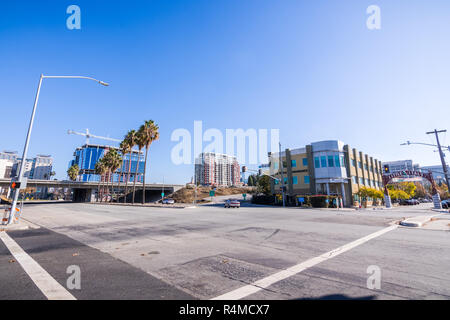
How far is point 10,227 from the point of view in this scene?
11.2 metres

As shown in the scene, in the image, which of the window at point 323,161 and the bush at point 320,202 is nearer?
the bush at point 320,202

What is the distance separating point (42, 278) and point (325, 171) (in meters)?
45.1

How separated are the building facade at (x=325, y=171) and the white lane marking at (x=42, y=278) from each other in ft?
132

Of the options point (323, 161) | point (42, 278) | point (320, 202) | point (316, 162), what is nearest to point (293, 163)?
point (316, 162)

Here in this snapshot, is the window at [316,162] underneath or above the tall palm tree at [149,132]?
underneath

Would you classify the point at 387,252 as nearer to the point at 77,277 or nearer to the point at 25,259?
the point at 77,277

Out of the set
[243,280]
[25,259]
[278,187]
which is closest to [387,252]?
[243,280]

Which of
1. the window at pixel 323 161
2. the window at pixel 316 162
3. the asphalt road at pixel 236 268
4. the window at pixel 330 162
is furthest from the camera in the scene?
the window at pixel 316 162

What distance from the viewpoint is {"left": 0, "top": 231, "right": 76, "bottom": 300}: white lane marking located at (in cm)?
356

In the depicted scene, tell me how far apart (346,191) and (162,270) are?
45.8 m

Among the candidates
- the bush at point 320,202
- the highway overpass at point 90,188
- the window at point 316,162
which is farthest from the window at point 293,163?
the highway overpass at point 90,188

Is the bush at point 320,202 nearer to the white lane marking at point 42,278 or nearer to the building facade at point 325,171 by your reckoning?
the building facade at point 325,171

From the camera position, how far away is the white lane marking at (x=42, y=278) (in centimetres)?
356

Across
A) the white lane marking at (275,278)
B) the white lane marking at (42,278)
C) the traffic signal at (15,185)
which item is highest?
the traffic signal at (15,185)
